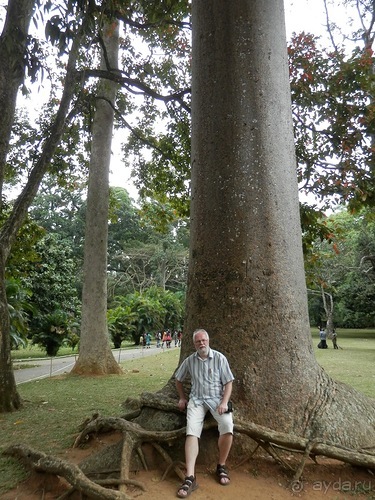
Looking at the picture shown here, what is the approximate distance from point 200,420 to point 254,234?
1785mm

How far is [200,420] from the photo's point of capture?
370 centimetres

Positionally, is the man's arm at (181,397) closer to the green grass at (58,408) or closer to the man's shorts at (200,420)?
the man's shorts at (200,420)

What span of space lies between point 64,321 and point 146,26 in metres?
11.9

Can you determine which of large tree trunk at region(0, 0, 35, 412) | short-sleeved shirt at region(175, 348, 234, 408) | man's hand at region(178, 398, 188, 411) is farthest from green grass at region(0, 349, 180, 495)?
short-sleeved shirt at region(175, 348, 234, 408)

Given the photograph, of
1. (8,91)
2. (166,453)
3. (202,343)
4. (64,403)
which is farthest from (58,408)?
(8,91)

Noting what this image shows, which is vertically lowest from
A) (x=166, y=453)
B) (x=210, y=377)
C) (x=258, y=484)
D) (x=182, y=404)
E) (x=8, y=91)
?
(x=258, y=484)

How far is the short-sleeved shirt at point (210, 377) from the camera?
3.80 metres

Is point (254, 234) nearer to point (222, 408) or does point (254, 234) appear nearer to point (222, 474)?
point (222, 408)

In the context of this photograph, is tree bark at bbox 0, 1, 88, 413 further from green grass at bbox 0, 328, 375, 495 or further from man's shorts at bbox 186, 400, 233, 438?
man's shorts at bbox 186, 400, 233, 438

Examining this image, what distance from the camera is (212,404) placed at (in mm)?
3766

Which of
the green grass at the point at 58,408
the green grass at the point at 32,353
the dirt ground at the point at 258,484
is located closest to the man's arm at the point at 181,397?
the dirt ground at the point at 258,484

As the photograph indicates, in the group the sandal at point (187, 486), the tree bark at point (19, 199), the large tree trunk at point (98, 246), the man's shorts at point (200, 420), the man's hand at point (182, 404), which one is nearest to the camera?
the sandal at point (187, 486)

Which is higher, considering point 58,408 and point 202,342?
point 202,342

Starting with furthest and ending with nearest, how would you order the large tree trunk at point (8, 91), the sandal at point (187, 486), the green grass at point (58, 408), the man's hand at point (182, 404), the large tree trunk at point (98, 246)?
the large tree trunk at point (98, 246), the large tree trunk at point (8, 91), the green grass at point (58, 408), the man's hand at point (182, 404), the sandal at point (187, 486)
